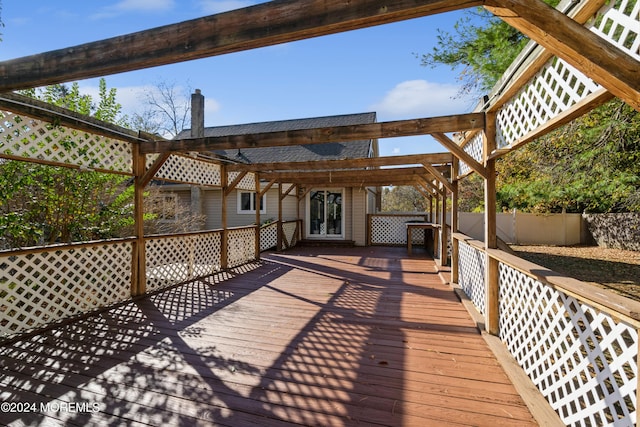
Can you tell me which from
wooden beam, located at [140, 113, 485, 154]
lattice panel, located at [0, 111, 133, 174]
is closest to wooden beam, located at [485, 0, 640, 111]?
wooden beam, located at [140, 113, 485, 154]

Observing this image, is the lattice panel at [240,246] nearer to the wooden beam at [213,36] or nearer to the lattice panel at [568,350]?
the wooden beam at [213,36]

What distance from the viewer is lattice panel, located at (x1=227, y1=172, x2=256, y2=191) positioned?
7550mm

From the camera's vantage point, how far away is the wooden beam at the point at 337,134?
147 inches

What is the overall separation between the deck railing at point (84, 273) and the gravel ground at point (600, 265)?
8364mm

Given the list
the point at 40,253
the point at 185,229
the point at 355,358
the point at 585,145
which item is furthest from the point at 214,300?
the point at 585,145

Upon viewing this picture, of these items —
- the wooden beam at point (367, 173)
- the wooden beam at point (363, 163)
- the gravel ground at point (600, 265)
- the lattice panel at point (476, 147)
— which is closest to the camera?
the lattice panel at point (476, 147)

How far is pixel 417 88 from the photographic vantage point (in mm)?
9758

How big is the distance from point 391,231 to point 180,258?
27.6 ft

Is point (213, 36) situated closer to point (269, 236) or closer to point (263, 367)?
point (263, 367)

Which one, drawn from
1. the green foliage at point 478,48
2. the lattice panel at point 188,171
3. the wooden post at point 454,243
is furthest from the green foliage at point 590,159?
the lattice panel at point 188,171

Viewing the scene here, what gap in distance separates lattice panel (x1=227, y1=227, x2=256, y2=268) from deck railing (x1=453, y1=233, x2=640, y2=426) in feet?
19.0

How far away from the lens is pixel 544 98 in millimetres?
2371

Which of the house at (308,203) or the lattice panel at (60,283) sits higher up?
the house at (308,203)

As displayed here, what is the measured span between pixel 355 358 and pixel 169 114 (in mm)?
18944
